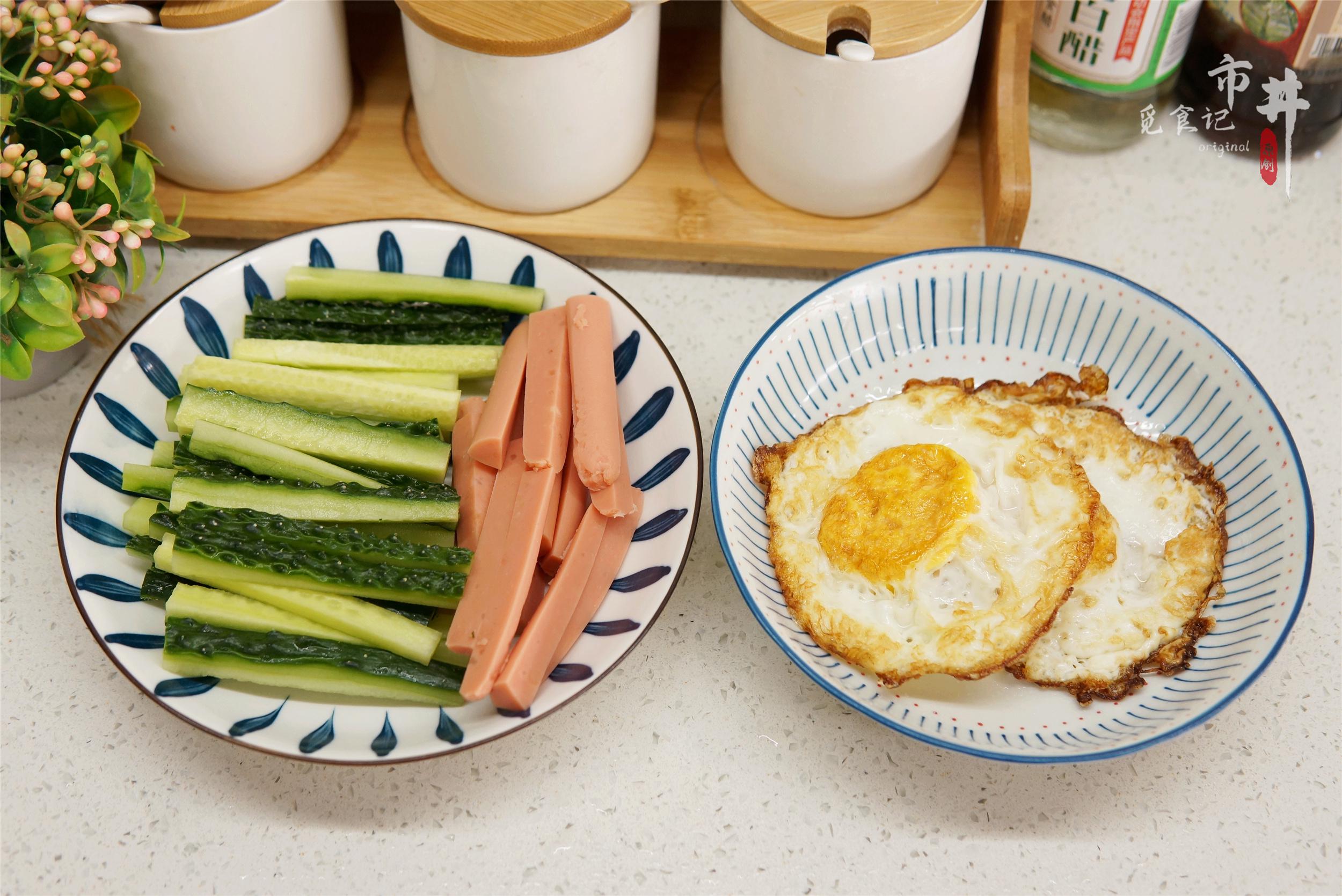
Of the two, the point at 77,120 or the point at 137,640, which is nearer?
the point at 137,640

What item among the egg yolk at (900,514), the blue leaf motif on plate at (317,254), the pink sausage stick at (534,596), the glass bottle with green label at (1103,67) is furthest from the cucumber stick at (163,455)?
the glass bottle with green label at (1103,67)

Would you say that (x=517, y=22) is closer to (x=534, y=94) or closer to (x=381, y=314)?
(x=534, y=94)

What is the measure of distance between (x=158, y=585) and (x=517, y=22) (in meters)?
1.15

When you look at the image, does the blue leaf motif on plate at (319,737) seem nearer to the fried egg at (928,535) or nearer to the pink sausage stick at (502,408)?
the pink sausage stick at (502,408)

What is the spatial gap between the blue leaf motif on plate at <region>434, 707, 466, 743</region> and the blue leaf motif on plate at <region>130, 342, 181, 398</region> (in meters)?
0.82

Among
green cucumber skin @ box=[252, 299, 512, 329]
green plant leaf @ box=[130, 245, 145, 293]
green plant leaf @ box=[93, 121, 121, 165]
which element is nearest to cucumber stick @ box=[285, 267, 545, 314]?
green cucumber skin @ box=[252, 299, 512, 329]

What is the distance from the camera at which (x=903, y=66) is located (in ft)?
6.29

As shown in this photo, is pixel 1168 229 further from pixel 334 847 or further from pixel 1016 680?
pixel 334 847

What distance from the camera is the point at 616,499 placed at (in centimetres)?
171

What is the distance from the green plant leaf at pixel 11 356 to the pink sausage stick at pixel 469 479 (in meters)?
0.71

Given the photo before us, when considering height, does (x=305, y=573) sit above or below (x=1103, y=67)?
below

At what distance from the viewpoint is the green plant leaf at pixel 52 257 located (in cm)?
171

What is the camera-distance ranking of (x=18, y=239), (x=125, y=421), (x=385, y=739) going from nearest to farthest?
(x=385, y=739)
(x=18, y=239)
(x=125, y=421)

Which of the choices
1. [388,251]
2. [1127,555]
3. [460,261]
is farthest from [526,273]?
[1127,555]
